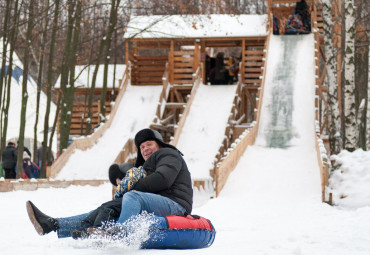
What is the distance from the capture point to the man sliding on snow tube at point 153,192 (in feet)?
21.3

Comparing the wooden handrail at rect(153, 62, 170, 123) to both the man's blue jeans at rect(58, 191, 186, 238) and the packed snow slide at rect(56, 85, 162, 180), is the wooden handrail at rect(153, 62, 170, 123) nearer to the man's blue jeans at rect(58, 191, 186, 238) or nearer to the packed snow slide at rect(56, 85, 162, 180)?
the packed snow slide at rect(56, 85, 162, 180)

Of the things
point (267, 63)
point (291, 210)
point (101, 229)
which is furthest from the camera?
point (267, 63)

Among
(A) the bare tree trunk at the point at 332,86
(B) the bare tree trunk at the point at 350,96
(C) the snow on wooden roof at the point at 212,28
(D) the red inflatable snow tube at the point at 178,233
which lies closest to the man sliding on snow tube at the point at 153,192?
(D) the red inflatable snow tube at the point at 178,233

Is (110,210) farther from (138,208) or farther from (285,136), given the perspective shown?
(285,136)

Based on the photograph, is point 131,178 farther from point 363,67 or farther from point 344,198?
point 363,67

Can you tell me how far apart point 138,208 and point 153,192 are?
0.39 metres

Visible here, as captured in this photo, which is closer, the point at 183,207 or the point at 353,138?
the point at 183,207

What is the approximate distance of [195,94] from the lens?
2536 cm

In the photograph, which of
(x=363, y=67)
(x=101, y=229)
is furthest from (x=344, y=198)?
(x=363, y=67)

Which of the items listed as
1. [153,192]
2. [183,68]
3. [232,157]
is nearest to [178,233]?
[153,192]

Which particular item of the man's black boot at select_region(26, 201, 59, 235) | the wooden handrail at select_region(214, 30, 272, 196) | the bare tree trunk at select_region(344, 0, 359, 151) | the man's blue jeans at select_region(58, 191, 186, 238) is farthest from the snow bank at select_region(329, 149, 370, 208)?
the man's black boot at select_region(26, 201, 59, 235)

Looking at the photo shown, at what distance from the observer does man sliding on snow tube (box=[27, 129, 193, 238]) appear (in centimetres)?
650

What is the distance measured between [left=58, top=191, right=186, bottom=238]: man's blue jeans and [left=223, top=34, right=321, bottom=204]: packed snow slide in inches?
289

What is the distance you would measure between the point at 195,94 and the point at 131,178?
61.1 feet
